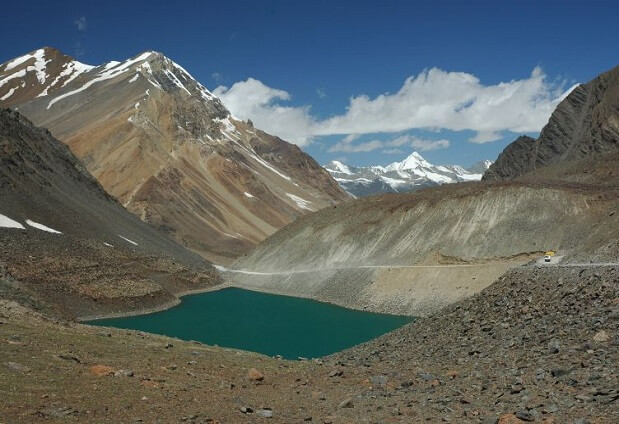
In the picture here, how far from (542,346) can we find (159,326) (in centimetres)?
3871

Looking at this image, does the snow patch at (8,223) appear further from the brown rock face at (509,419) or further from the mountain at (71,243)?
the brown rock face at (509,419)

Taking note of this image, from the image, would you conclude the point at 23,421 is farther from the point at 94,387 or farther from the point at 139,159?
the point at 139,159

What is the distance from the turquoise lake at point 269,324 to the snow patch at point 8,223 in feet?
50.1

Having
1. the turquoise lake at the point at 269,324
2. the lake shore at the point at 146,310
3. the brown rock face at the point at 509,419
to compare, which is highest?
the brown rock face at the point at 509,419

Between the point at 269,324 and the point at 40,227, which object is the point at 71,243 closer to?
the point at 40,227

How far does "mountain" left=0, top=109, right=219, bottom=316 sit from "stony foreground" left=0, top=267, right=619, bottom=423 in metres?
16.7

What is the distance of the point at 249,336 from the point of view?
51.1m

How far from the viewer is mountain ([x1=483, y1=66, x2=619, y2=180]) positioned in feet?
379

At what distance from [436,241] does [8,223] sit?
44763mm

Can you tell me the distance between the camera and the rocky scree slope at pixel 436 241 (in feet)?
202

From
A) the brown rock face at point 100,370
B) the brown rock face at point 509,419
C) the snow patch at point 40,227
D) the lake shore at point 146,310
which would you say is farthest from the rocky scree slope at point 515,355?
the snow patch at point 40,227

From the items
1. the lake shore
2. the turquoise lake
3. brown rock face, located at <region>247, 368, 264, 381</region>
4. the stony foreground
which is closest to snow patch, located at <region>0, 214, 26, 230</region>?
the lake shore

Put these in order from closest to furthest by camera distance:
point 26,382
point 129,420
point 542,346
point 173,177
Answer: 1. point 129,420
2. point 26,382
3. point 542,346
4. point 173,177

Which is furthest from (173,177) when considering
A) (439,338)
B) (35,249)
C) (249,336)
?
(439,338)
